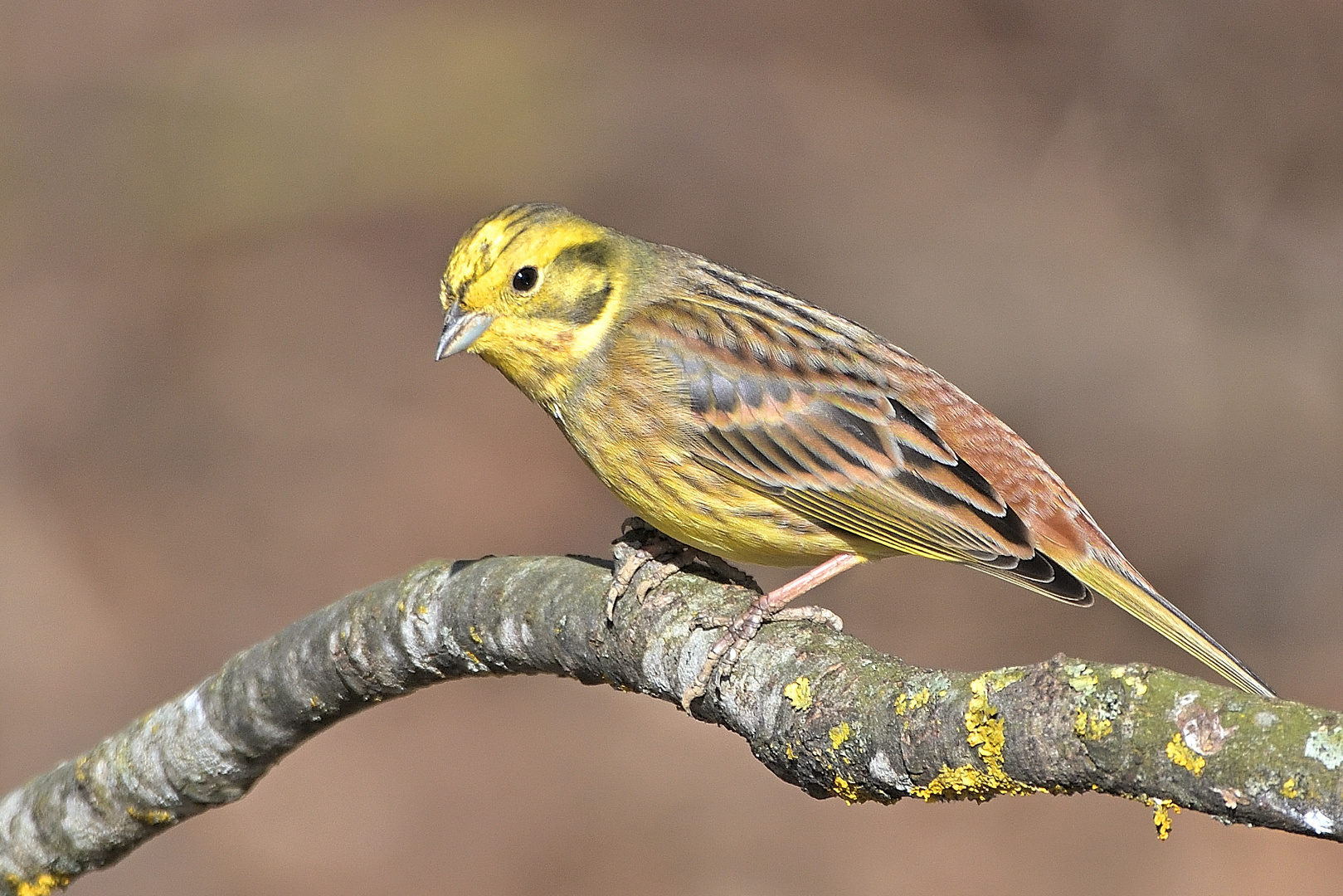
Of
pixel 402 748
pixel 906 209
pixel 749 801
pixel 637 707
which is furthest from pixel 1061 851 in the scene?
pixel 906 209

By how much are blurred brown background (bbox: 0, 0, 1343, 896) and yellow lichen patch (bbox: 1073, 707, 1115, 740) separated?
693 cm

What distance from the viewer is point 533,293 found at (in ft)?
17.3

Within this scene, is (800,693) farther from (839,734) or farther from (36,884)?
(36,884)

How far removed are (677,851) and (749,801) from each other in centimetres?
57

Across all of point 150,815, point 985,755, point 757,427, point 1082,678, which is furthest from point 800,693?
point 150,815

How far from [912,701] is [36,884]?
3480 millimetres

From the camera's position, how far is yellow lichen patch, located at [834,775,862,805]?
330cm

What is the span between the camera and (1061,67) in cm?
1243

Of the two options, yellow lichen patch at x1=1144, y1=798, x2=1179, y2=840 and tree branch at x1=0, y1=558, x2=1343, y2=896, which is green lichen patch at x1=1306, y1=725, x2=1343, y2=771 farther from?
yellow lichen patch at x1=1144, y1=798, x2=1179, y2=840

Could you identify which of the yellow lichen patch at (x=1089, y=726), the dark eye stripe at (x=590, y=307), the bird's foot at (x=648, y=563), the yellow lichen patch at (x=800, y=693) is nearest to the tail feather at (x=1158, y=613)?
the bird's foot at (x=648, y=563)

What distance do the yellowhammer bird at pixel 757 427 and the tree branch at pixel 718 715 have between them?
1.50 ft

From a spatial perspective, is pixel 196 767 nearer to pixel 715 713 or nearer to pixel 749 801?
pixel 715 713

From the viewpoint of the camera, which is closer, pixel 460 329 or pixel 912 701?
pixel 912 701

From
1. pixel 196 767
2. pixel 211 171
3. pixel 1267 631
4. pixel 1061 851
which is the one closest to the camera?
pixel 196 767
